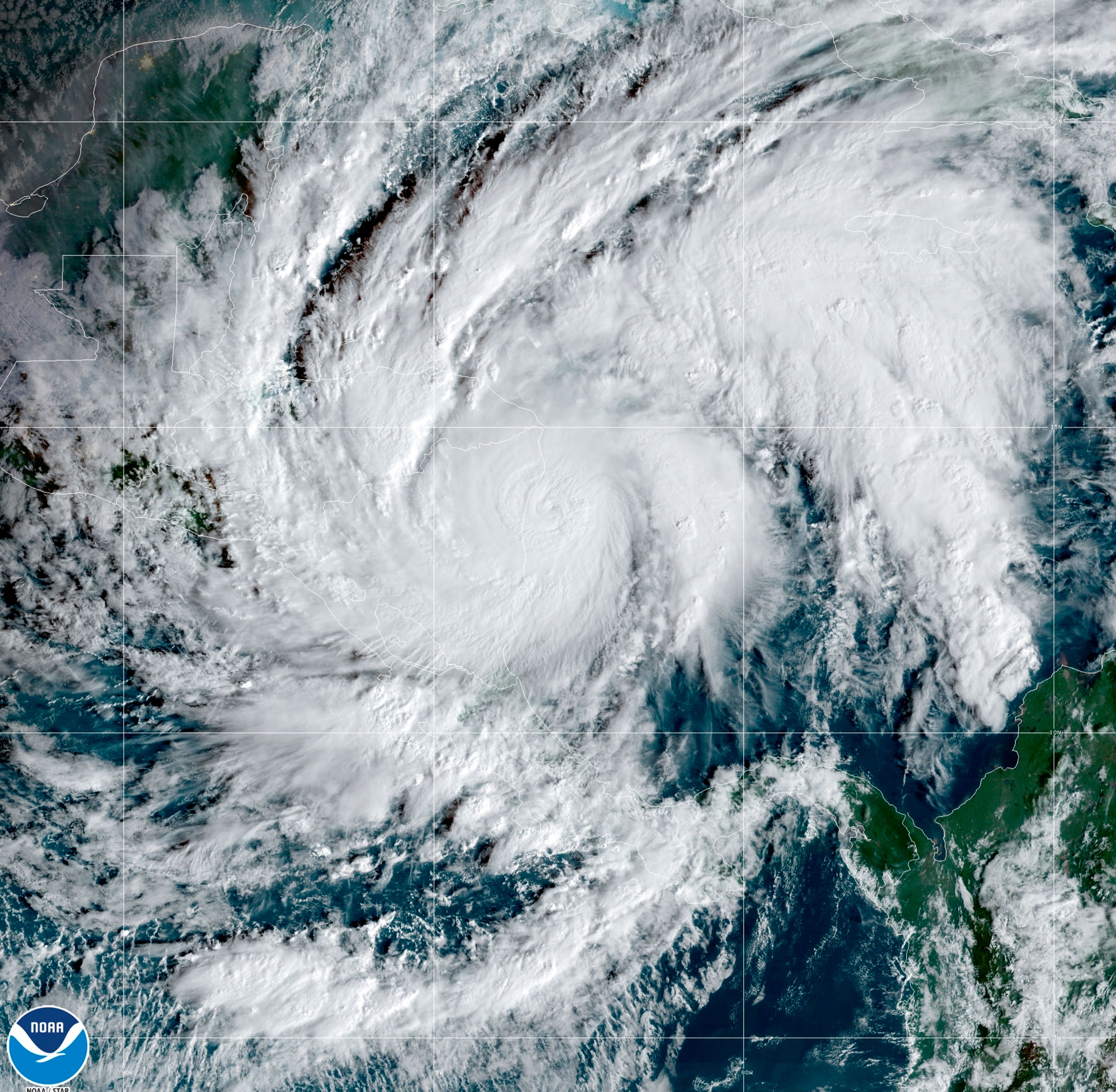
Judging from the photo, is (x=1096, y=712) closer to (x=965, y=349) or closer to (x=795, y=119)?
(x=965, y=349)

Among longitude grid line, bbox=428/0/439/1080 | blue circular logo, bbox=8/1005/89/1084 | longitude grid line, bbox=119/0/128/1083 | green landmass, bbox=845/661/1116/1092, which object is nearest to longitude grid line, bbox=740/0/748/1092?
green landmass, bbox=845/661/1116/1092

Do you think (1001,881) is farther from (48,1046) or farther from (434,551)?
(48,1046)

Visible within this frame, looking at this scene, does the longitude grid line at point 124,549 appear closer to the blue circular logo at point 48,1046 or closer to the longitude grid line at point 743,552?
the blue circular logo at point 48,1046

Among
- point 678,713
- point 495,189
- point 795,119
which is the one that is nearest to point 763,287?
point 795,119

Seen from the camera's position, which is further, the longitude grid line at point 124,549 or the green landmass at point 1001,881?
the green landmass at point 1001,881

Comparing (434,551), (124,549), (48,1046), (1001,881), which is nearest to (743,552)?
(434,551)

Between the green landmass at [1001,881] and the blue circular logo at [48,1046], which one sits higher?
the green landmass at [1001,881]

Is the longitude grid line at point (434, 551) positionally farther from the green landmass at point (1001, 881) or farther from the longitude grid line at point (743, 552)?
the green landmass at point (1001, 881)

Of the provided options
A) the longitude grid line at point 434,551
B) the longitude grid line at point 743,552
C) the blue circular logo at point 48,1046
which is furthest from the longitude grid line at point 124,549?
the longitude grid line at point 743,552
